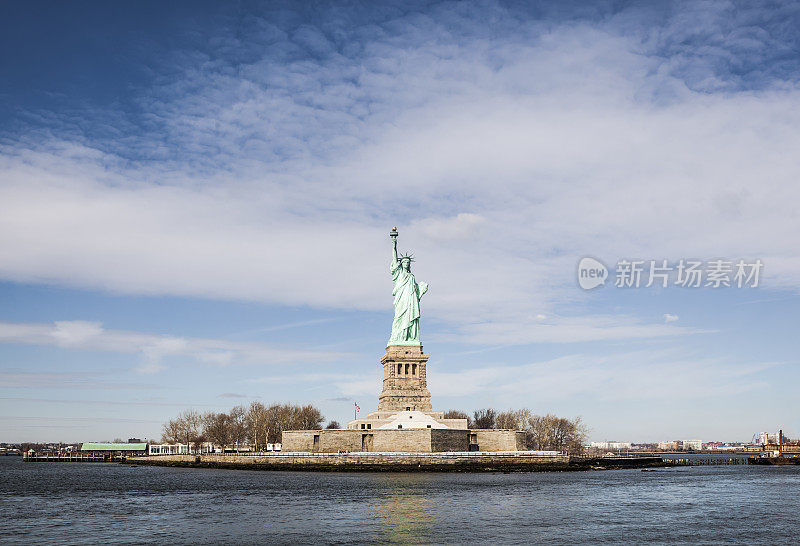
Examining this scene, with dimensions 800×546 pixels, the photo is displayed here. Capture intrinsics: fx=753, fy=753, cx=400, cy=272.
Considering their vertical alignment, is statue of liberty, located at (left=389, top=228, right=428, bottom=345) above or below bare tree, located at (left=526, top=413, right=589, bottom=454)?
above

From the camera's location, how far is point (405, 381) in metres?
89.9

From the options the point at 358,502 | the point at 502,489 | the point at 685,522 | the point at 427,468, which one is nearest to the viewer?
the point at 685,522

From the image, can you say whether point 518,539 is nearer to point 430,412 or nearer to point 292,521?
point 292,521

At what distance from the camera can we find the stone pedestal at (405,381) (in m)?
88.7

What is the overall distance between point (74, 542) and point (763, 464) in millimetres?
125686

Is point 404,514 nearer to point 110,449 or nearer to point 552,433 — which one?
point 552,433

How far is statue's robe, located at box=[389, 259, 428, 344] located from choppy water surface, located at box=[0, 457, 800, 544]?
26.1m

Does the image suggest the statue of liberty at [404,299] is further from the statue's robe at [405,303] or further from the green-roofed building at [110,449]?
the green-roofed building at [110,449]

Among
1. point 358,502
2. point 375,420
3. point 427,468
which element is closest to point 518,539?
point 358,502

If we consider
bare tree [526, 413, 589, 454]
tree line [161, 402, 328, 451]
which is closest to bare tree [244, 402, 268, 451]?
tree line [161, 402, 328, 451]

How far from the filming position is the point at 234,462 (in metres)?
92.3

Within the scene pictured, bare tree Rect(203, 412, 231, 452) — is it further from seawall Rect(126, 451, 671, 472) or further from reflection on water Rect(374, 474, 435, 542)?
reflection on water Rect(374, 474, 435, 542)

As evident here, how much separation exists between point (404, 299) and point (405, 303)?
59 centimetres

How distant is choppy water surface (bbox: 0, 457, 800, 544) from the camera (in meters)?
35.4
